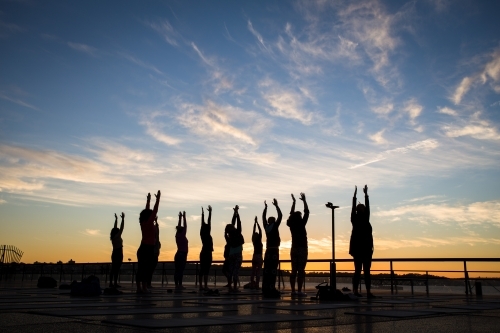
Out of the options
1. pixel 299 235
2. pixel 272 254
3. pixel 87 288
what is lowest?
pixel 87 288

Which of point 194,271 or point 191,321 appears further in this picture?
point 194,271

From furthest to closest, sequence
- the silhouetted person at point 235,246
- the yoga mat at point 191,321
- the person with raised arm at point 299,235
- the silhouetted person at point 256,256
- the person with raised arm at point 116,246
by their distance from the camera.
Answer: the silhouetted person at point 256,256 < the person with raised arm at point 116,246 < the silhouetted person at point 235,246 < the person with raised arm at point 299,235 < the yoga mat at point 191,321

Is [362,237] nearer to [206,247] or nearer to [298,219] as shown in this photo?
[298,219]

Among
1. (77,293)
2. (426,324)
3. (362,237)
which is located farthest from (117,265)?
(426,324)

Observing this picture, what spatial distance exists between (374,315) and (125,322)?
3106 mm

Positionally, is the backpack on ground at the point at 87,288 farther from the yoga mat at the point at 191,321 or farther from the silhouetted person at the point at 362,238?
the yoga mat at the point at 191,321

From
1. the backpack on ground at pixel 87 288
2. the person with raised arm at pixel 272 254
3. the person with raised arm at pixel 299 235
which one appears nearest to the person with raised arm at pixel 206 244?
the person with raised arm at pixel 272 254

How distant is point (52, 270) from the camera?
87.2ft

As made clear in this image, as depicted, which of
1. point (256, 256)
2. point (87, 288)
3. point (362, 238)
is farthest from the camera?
point (256, 256)

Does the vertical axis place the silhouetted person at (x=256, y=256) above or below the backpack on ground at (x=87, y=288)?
above

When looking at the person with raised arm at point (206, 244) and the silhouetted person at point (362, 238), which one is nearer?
the silhouetted person at point (362, 238)

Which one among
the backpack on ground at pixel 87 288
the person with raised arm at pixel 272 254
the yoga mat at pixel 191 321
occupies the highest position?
the person with raised arm at pixel 272 254

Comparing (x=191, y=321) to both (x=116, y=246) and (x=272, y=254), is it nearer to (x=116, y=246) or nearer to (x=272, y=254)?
(x=272, y=254)

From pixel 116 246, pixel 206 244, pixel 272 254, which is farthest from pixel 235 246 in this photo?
pixel 116 246
